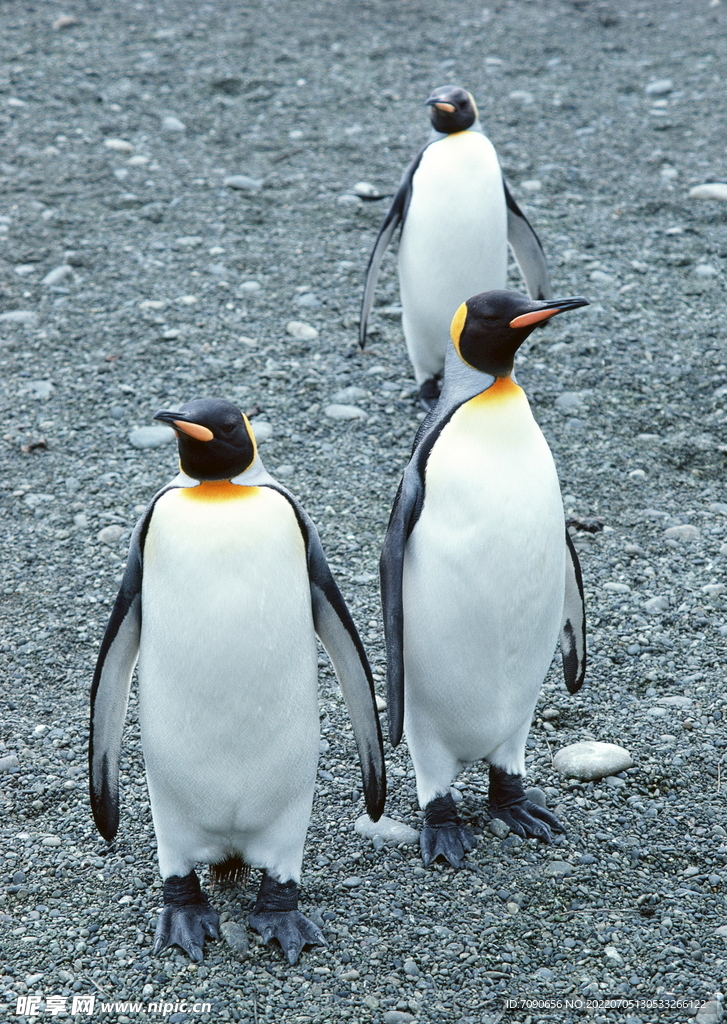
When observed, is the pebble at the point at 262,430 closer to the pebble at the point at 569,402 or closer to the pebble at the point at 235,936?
the pebble at the point at 569,402

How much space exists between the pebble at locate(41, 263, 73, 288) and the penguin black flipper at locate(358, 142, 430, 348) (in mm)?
1816

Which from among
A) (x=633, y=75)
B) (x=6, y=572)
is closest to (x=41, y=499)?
(x=6, y=572)

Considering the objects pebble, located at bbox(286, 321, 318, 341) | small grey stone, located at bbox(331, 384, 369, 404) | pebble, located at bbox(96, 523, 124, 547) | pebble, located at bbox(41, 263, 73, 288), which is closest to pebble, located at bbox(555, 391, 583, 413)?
small grey stone, located at bbox(331, 384, 369, 404)

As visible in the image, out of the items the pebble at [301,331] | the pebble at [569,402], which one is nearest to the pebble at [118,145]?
the pebble at [301,331]

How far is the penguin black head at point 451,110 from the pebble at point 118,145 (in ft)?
9.95

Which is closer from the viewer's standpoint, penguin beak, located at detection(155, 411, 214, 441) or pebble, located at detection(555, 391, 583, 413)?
penguin beak, located at detection(155, 411, 214, 441)

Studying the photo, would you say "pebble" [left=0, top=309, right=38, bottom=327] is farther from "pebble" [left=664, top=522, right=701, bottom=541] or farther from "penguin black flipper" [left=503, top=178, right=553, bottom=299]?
"pebble" [left=664, top=522, right=701, bottom=541]

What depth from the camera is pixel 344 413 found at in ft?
17.5

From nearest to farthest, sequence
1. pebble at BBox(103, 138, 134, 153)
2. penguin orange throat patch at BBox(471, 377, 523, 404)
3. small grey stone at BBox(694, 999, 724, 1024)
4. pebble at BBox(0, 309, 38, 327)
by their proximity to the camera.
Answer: small grey stone at BBox(694, 999, 724, 1024) → penguin orange throat patch at BBox(471, 377, 523, 404) → pebble at BBox(0, 309, 38, 327) → pebble at BBox(103, 138, 134, 153)

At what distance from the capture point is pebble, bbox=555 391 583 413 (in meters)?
5.36

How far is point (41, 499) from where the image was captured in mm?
4816

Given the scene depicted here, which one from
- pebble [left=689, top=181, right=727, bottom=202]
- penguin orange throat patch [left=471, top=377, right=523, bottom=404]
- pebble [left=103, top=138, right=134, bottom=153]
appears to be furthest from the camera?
pebble [left=103, top=138, right=134, bottom=153]

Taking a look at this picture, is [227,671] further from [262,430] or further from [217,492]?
[262,430]

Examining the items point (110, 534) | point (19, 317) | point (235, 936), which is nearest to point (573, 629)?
point (235, 936)
